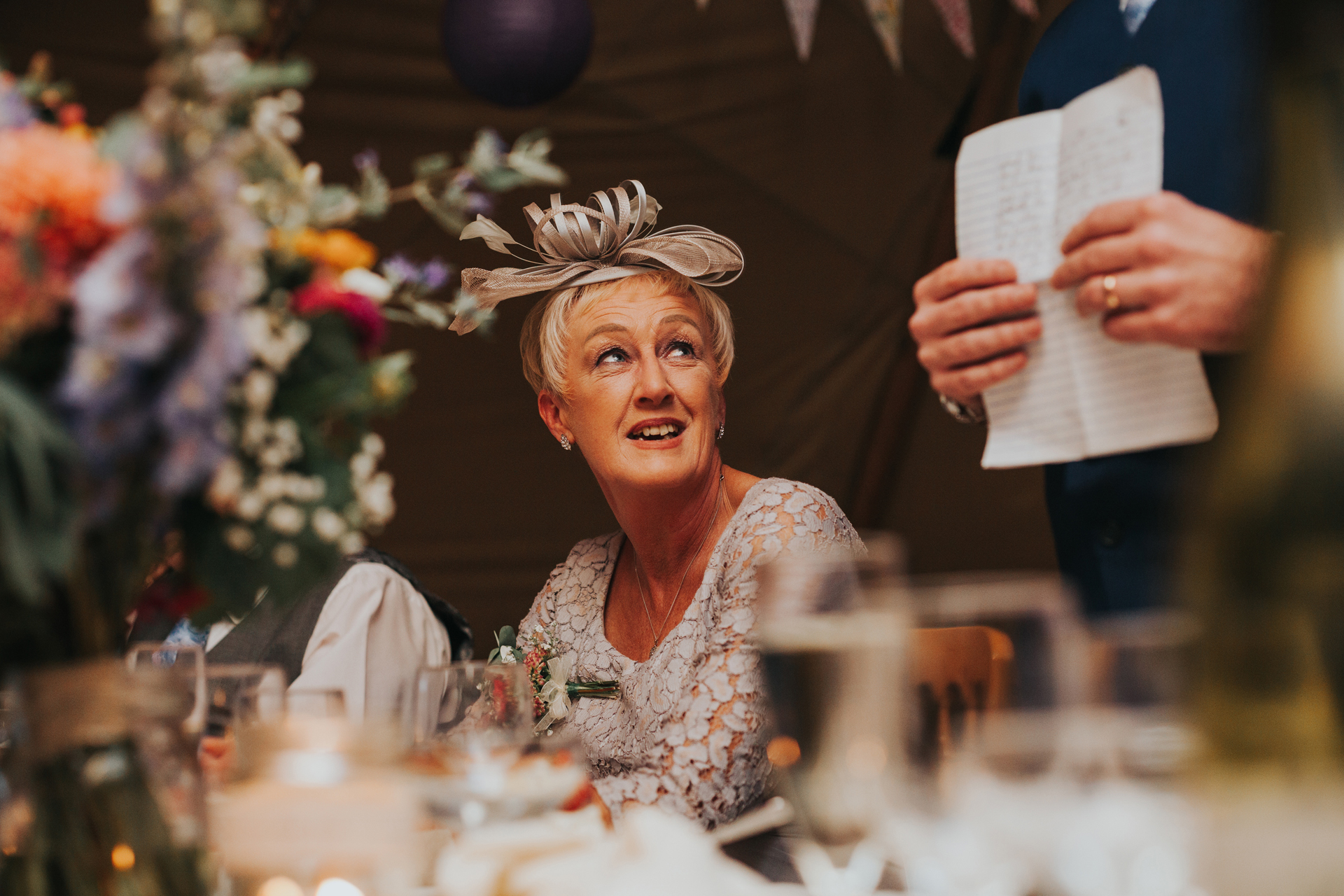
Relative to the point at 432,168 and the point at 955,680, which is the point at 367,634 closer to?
→ the point at 432,168

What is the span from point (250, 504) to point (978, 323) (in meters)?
0.57

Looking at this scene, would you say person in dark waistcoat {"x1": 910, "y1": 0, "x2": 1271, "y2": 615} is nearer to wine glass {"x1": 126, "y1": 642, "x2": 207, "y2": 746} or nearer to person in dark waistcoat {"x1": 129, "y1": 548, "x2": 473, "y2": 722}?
wine glass {"x1": 126, "y1": 642, "x2": 207, "y2": 746}

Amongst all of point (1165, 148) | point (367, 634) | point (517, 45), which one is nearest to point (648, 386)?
point (367, 634)

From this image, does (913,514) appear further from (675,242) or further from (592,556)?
(675,242)

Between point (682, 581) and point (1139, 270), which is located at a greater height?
point (1139, 270)

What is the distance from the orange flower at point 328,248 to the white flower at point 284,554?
16cm

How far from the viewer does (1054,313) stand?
84cm

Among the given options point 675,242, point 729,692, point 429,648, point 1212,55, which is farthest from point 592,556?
point 1212,55

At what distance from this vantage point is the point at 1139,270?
83cm

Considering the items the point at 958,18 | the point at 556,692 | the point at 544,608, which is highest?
the point at 958,18

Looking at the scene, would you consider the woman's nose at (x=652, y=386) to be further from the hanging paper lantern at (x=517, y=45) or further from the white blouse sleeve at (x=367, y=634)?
the hanging paper lantern at (x=517, y=45)

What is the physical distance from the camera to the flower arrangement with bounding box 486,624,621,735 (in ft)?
5.79

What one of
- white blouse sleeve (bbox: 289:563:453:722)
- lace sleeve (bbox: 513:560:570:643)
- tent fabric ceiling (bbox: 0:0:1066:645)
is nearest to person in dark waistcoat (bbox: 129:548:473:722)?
white blouse sleeve (bbox: 289:563:453:722)

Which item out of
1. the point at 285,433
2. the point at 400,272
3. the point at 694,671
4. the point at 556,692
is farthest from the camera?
the point at 556,692
